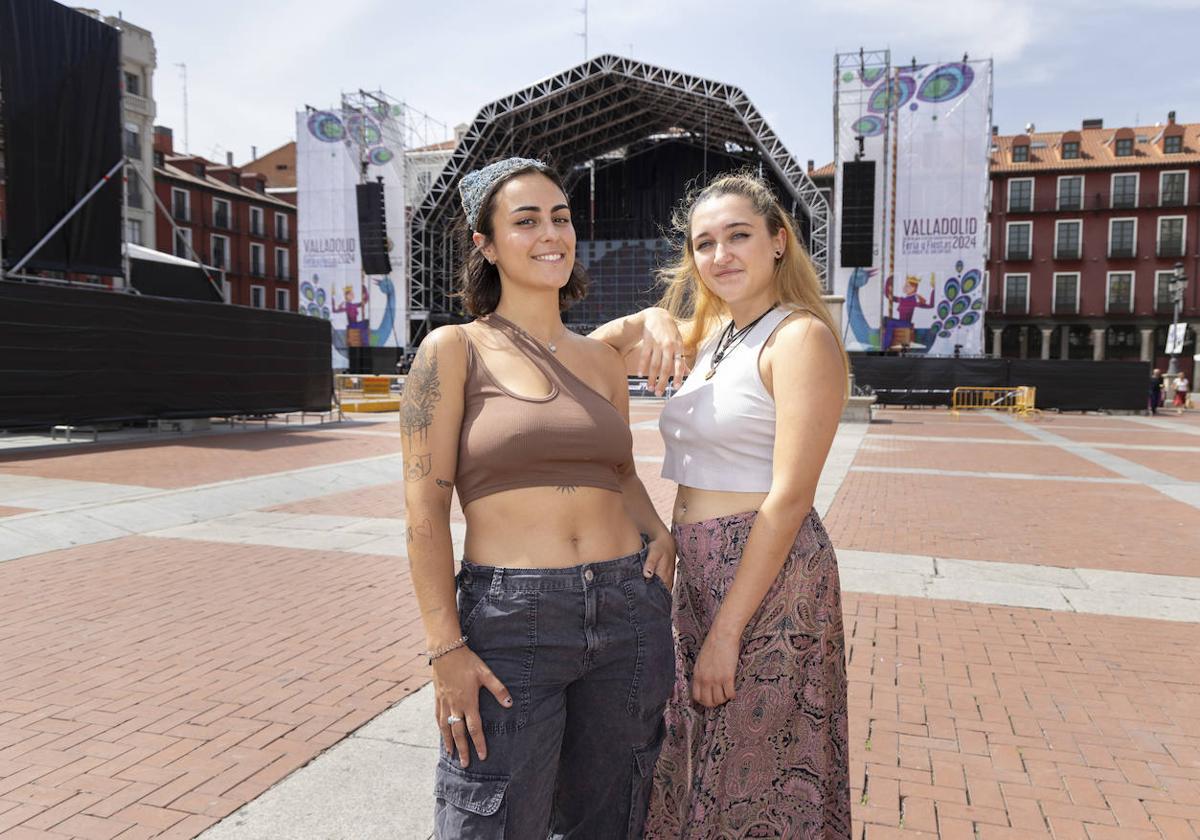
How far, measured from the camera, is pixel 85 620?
4414mm

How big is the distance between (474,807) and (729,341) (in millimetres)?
1173

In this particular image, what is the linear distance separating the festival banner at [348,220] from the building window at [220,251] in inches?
558

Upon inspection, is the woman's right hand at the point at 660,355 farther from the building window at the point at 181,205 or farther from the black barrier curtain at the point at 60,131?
the building window at the point at 181,205

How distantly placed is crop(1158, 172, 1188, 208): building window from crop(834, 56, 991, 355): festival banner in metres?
26.3

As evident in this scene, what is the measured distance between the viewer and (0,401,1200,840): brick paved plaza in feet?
8.60

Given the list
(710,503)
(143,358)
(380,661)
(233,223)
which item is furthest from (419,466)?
(233,223)

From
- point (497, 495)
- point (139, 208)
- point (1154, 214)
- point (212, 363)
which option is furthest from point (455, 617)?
point (1154, 214)

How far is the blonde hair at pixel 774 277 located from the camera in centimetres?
190

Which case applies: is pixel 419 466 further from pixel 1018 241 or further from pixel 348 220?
pixel 1018 241

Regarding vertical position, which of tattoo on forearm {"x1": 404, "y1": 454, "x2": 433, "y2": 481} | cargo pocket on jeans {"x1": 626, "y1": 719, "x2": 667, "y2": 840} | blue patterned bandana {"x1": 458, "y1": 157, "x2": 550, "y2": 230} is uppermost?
blue patterned bandana {"x1": 458, "y1": 157, "x2": 550, "y2": 230}

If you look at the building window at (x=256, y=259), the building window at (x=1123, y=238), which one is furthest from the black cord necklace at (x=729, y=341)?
the building window at (x=1123, y=238)

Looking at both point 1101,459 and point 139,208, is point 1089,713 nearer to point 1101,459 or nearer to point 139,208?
point 1101,459

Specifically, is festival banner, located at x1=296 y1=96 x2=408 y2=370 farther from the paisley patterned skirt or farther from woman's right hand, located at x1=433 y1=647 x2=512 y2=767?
woman's right hand, located at x1=433 y1=647 x2=512 y2=767

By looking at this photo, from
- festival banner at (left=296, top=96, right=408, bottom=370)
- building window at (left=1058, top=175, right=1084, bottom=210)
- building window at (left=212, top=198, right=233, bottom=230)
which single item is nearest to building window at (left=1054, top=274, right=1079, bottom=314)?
building window at (left=1058, top=175, right=1084, bottom=210)
